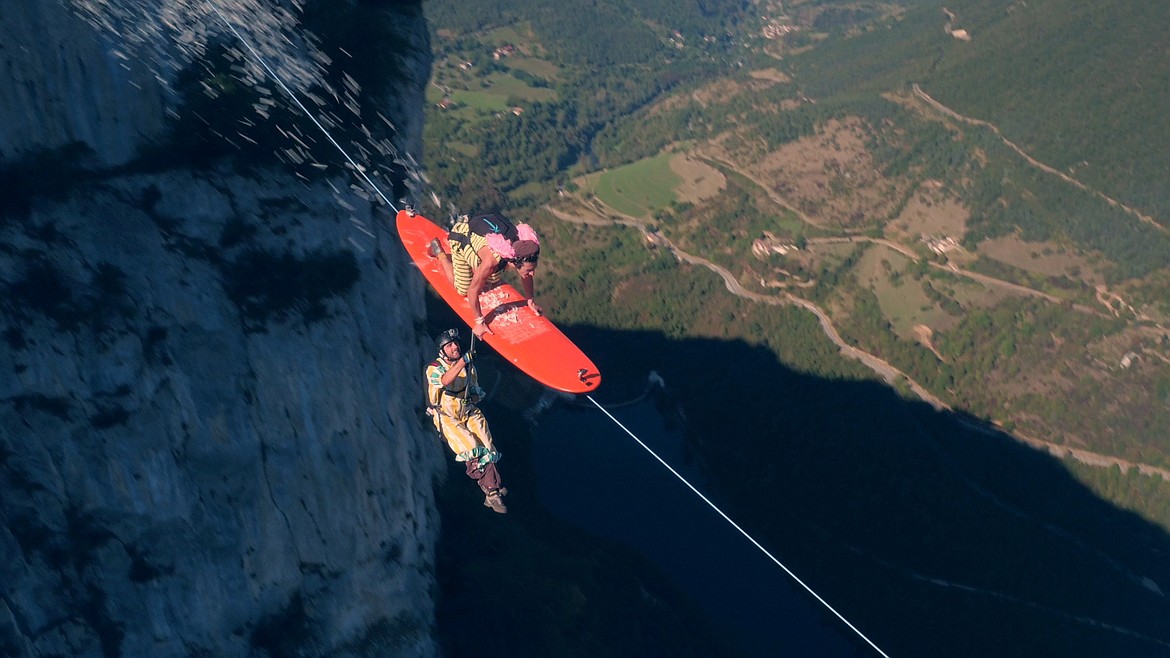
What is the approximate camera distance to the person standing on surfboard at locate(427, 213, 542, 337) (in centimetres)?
1489

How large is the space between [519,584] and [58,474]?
15.8 m

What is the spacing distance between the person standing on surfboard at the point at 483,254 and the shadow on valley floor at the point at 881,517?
60.7 feet

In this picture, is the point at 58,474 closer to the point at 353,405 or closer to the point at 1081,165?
the point at 353,405

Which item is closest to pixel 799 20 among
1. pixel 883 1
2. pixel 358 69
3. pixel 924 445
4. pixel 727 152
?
pixel 883 1

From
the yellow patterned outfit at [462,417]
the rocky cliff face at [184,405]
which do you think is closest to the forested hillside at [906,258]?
the rocky cliff face at [184,405]

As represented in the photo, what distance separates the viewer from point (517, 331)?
1794 cm

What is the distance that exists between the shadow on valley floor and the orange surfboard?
1718 cm

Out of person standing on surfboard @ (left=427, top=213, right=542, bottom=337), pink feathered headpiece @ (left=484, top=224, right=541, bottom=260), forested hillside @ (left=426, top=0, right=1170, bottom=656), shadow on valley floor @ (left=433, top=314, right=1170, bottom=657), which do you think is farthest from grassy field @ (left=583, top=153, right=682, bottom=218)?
pink feathered headpiece @ (left=484, top=224, right=541, bottom=260)

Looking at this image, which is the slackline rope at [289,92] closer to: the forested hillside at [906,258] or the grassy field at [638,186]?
the forested hillside at [906,258]

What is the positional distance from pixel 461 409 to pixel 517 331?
318 centimetres

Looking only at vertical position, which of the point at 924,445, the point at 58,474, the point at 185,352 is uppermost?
the point at 185,352

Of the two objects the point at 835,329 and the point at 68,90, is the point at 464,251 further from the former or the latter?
the point at 835,329

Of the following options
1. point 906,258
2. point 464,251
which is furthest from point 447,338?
point 906,258

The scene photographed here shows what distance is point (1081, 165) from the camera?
83.9 m
